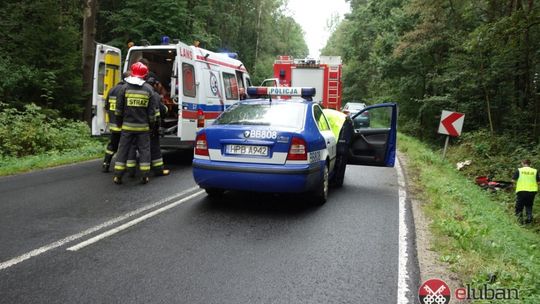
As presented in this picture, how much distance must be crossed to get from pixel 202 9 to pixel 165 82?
14602 millimetres

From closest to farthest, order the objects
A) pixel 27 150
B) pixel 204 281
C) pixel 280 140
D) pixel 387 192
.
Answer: pixel 204 281 < pixel 280 140 < pixel 387 192 < pixel 27 150

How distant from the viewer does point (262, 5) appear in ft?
147

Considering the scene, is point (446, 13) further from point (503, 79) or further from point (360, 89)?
point (360, 89)

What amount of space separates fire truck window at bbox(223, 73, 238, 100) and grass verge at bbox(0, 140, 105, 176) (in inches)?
146

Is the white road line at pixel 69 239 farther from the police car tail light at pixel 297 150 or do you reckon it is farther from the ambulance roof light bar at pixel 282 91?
the ambulance roof light bar at pixel 282 91

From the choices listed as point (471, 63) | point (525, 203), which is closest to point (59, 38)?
point (525, 203)

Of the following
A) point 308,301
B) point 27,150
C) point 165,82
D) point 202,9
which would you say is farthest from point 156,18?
point 308,301

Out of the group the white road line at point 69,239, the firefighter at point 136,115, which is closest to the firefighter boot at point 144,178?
the firefighter at point 136,115

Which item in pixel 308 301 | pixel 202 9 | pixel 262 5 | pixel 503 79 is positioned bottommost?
pixel 308 301

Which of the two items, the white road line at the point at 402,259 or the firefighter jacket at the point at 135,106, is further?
the firefighter jacket at the point at 135,106

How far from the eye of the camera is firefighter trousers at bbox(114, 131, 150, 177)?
7.72 m

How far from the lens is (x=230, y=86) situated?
39.0 feet

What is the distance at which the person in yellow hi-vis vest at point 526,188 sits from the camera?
970 cm

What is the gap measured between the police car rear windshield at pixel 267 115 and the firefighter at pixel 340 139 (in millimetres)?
1620
